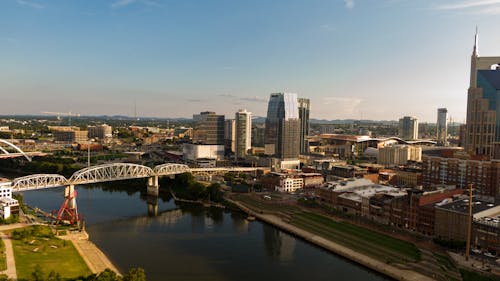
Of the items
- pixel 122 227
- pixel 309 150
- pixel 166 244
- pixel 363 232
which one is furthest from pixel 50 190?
pixel 309 150

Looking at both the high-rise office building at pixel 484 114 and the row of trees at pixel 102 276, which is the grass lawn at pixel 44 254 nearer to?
the row of trees at pixel 102 276

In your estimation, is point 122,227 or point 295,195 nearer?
point 122,227

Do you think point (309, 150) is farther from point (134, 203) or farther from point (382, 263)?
point (382, 263)

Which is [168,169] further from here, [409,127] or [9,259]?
[409,127]

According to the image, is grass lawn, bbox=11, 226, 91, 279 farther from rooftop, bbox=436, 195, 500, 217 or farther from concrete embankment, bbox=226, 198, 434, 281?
rooftop, bbox=436, 195, 500, 217

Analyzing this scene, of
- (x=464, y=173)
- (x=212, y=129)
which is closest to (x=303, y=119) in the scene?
(x=212, y=129)

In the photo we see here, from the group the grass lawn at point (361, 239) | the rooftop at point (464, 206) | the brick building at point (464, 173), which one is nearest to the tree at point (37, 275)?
the grass lawn at point (361, 239)

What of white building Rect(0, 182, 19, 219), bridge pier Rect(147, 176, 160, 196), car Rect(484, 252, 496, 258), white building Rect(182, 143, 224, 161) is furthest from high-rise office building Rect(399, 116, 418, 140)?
white building Rect(0, 182, 19, 219)
